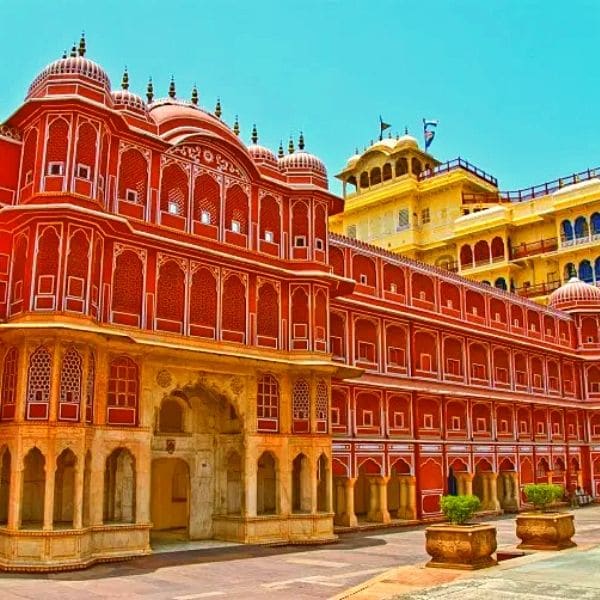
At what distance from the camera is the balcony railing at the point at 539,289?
45875 mm

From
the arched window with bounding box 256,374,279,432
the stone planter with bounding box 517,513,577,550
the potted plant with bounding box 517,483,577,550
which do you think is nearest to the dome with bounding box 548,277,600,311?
the arched window with bounding box 256,374,279,432

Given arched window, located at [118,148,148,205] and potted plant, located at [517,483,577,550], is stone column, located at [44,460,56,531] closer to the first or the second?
arched window, located at [118,148,148,205]

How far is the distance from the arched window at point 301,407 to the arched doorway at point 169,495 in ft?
14.4

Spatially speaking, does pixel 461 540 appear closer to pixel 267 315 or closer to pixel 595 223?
pixel 267 315

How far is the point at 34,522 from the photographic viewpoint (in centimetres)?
1897

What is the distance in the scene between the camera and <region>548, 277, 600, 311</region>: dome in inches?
1704

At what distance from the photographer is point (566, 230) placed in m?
45.5

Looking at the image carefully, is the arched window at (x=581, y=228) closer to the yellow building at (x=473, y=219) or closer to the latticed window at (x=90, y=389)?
the yellow building at (x=473, y=219)

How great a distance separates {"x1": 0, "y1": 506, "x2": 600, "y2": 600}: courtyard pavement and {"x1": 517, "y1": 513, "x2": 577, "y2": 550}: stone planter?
44 cm

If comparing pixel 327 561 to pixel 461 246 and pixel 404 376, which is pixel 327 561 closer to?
pixel 404 376

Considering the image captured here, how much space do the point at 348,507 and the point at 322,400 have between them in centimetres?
551

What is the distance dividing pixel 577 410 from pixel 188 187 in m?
29.5

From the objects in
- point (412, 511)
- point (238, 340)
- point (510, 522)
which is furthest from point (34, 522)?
point (510, 522)

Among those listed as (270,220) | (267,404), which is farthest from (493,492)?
(270,220)
